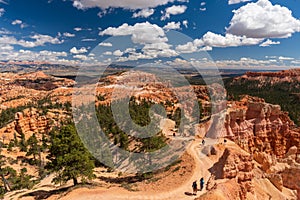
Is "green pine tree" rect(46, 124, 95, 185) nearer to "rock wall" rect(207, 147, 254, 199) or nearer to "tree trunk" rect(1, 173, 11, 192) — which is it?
"rock wall" rect(207, 147, 254, 199)

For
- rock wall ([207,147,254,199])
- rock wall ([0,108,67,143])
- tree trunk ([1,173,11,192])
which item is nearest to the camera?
rock wall ([207,147,254,199])

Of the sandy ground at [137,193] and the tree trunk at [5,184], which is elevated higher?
the sandy ground at [137,193]

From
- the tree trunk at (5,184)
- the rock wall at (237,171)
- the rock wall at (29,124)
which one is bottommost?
the tree trunk at (5,184)

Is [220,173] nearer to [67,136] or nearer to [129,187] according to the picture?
[129,187]

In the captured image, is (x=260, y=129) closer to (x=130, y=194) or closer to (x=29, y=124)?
(x=130, y=194)

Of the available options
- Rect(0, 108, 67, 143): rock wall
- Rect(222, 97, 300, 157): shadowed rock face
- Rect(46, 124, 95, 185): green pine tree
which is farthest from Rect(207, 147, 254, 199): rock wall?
Rect(0, 108, 67, 143): rock wall

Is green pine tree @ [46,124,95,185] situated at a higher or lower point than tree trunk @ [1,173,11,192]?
higher

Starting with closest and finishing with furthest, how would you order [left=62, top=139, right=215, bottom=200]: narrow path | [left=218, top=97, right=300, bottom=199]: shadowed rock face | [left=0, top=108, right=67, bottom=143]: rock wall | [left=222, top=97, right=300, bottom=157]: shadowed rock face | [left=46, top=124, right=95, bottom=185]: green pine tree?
[left=62, top=139, right=215, bottom=200]: narrow path < [left=46, top=124, right=95, bottom=185]: green pine tree < [left=218, top=97, right=300, bottom=199]: shadowed rock face < [left=222, top=97, right=300, bottom=157]: shadowed rock face < [left=0, top=108, right=67, bottom=143]: rock wall

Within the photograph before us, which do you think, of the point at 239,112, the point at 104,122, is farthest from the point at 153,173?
the point at 104,122

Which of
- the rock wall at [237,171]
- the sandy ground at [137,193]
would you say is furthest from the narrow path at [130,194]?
the rock wall at [237,171]

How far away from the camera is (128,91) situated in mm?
91562

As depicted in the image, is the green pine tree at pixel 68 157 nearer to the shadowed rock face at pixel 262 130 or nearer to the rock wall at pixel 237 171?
the rock wall at pixel 237 171

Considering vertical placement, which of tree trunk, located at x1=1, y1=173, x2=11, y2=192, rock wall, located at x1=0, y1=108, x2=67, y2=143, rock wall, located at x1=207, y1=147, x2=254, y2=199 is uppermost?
rock wall, located at x1=207, y1=147, x2=254, y2=199

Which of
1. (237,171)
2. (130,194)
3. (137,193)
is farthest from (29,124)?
(237,171)
